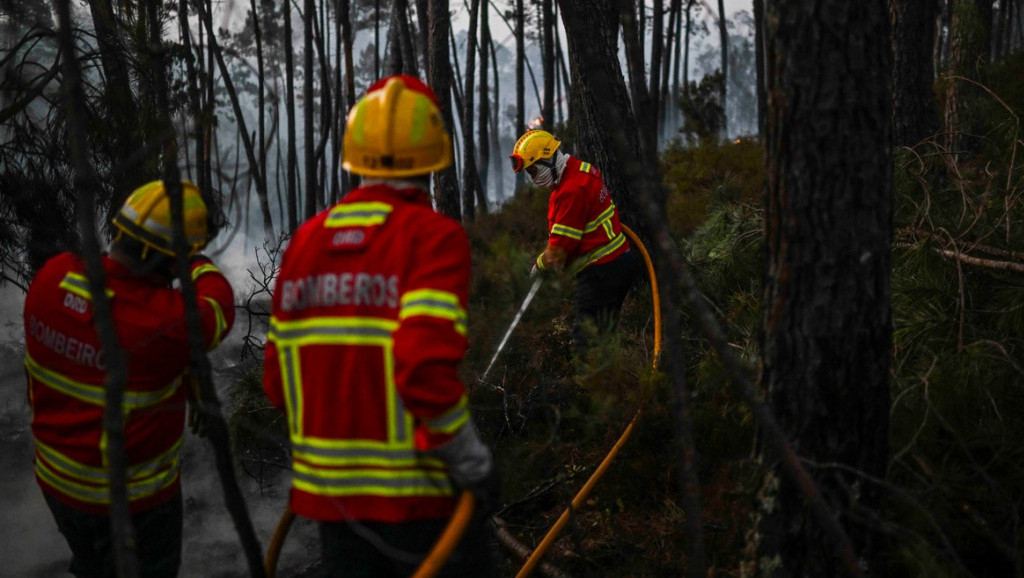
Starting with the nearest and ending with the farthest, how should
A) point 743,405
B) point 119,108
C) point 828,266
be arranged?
1. point 828,266
2. point 743,405
3. point 119,108

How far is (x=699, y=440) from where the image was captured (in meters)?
4.15

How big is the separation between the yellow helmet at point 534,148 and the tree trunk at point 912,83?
149 inches

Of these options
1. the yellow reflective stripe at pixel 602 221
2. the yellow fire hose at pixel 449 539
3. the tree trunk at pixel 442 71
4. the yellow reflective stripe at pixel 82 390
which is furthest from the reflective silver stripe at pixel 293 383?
the tree trunk at pixel 442 71

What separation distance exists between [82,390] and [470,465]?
146 centimetres

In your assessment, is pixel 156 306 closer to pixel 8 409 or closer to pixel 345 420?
pixel 345 420

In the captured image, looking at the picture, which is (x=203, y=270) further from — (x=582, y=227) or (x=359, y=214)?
(x=582, y=227)

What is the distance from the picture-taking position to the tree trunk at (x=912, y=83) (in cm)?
748

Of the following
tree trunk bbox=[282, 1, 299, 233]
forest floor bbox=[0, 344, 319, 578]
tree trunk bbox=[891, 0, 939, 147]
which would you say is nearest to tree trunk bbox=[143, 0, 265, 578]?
forest floor bbox=[0, 344, 319, 578]

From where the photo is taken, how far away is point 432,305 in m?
1.95

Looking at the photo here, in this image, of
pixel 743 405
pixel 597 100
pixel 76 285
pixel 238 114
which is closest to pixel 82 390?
pixel 76 285

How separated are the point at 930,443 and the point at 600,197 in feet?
9.90

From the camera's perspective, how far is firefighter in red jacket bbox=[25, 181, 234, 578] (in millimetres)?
2629

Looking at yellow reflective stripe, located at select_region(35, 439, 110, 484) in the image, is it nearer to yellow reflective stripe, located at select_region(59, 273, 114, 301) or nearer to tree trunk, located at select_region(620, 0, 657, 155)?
yellow reflective stripe, located at select_region(59, 273, 114, 301)

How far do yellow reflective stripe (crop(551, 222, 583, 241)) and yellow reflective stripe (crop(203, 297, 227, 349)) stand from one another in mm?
3108
